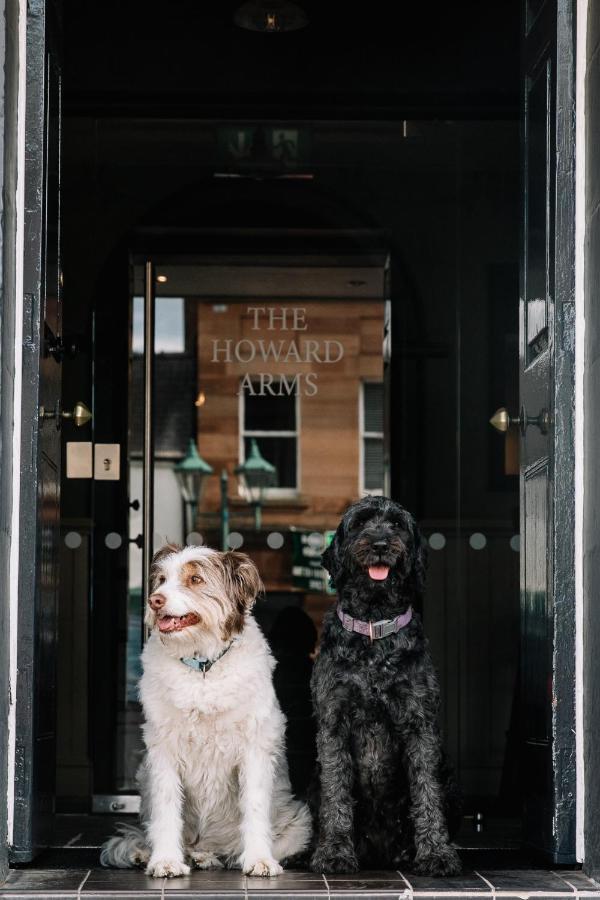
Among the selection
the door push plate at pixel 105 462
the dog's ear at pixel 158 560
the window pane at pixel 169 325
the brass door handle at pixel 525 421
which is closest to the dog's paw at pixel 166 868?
the dog's ear at pixel 158 560

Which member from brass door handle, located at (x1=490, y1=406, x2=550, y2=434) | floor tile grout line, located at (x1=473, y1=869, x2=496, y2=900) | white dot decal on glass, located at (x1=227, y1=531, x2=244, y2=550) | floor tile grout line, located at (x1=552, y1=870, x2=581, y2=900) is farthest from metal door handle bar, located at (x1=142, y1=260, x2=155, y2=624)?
floor tile grout line, located at (x1=552, y1=870, x2=581, y2=900)

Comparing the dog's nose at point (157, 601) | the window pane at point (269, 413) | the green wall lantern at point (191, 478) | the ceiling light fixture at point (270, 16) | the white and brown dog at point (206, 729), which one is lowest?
the white and brown dog at point (206, 729)

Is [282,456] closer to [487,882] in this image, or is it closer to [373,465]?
[373,465]

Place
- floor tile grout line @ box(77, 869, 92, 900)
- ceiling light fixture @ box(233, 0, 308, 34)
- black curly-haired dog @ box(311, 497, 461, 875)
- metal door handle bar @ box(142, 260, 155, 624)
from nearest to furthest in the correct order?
floor tile grout line @ box(77, 869, 92, 900) → black curly-haired dog @ box(311, 497, 461, 875) → ceiling light fixture @ box(233, 0, 308, 34) → metal door handle bar @ box(142, 260, 155, 624)

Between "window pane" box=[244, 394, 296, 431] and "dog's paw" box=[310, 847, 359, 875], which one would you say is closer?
"dog's paw" box=[310, 847, 359, 875]

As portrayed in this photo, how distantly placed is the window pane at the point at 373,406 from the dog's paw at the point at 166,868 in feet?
8.88

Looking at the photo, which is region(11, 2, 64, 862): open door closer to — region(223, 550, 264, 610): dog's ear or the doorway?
region(223, 550, 264, 610): dog's ear

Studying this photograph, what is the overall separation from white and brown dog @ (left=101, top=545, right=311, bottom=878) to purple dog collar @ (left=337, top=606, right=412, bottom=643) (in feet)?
0.96

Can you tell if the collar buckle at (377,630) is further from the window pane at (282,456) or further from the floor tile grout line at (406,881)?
the window pane at (282,456)

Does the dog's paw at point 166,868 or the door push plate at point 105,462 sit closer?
the dog's paw at point 166,868

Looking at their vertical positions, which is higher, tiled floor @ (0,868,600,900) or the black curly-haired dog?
the black curly-haired dog

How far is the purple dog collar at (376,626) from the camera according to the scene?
13.9ft

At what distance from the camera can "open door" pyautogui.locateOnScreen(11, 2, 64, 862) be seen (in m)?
4.10

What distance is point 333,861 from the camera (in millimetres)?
4125
